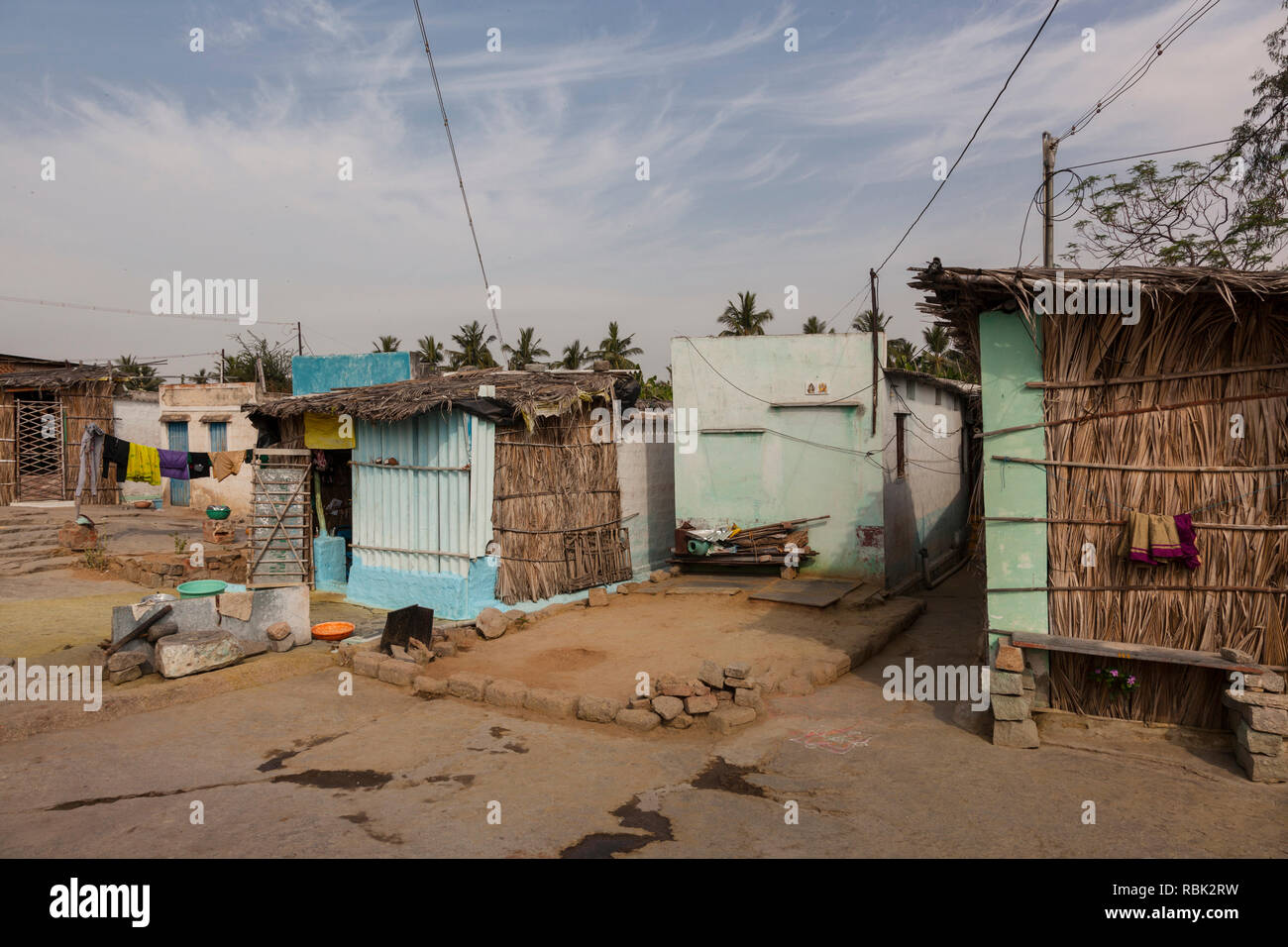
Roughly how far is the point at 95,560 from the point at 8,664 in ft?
26.4

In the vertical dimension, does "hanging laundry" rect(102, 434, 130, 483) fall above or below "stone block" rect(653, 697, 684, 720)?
above

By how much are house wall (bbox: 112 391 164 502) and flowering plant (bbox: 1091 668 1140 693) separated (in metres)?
25.2

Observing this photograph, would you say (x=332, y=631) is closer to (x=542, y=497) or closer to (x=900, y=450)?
(x=542, y=497)

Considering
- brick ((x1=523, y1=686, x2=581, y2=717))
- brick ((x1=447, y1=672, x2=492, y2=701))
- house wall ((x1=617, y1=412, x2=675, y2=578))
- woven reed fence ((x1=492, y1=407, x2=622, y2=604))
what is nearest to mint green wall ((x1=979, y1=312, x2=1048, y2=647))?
brick ((x1=523, y1=686, x2=581, y2=717))

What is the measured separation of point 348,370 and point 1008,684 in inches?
476

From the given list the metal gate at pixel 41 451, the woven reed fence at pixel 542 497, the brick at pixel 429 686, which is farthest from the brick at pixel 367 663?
the metal gate at pixel 41 451

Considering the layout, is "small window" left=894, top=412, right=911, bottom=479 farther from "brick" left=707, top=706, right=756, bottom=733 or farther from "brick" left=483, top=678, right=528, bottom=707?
"brick" left=483, top=678, right=528, bottom=707

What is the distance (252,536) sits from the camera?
43.6 ft

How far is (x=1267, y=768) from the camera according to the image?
5.34 metres

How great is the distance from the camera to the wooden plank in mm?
5676

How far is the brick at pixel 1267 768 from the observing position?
17.4 feet

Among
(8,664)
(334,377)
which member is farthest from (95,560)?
(8,664)
